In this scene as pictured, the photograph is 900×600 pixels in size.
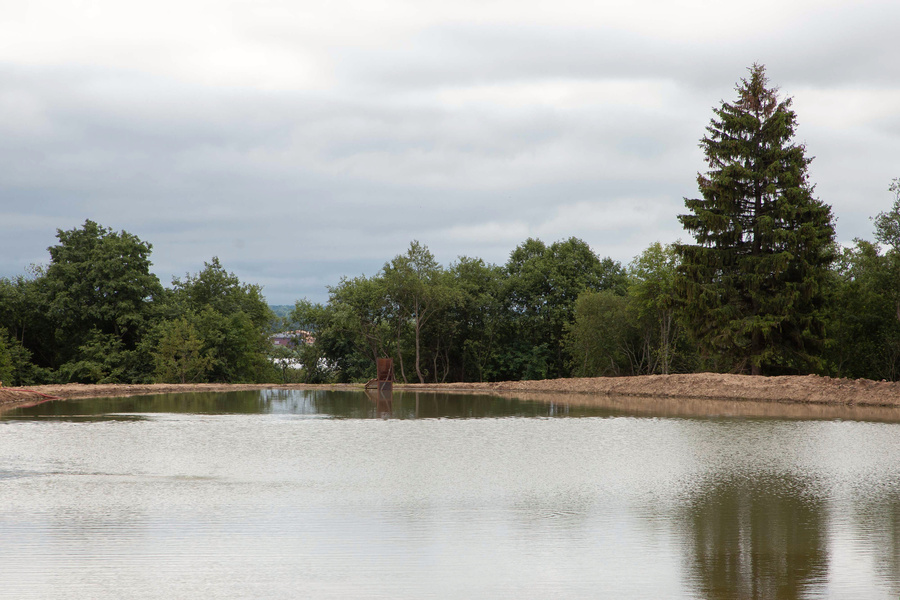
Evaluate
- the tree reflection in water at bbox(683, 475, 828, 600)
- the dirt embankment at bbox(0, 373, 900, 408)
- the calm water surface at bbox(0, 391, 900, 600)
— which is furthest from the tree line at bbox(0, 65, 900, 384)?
the tree reflection in water at bbox(683, 475, 828, 600)

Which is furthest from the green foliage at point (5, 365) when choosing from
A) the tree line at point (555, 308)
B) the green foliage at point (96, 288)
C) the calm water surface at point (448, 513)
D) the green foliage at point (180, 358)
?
the calm water surface at point (448, 513)

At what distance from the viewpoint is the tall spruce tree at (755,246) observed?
31312 millimetres

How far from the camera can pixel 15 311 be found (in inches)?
1742

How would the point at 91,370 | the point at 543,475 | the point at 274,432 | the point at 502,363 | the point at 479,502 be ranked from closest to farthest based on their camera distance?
the point at 479,502 < the point at 543,475 < the point at 274,432 < the point at 91,370 < the point at 502,363

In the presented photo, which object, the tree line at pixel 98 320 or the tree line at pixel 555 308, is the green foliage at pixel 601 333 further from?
the tree line at pixel 98 320

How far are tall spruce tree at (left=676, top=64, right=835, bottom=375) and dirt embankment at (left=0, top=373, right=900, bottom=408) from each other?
3.16 m

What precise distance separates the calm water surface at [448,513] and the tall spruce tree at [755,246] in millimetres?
14594

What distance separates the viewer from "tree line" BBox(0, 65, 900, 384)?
32094 mm

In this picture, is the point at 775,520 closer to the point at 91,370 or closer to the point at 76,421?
the point at 76,421

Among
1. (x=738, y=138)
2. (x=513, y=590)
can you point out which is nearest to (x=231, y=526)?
(x=513, y=590)

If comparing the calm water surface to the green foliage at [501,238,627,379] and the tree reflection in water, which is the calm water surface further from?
the green foliage at [501,238,627,379]

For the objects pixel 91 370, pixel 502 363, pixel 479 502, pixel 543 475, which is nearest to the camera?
pixel 479 502

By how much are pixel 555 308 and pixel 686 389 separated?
22.3m

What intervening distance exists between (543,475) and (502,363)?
39.9m
